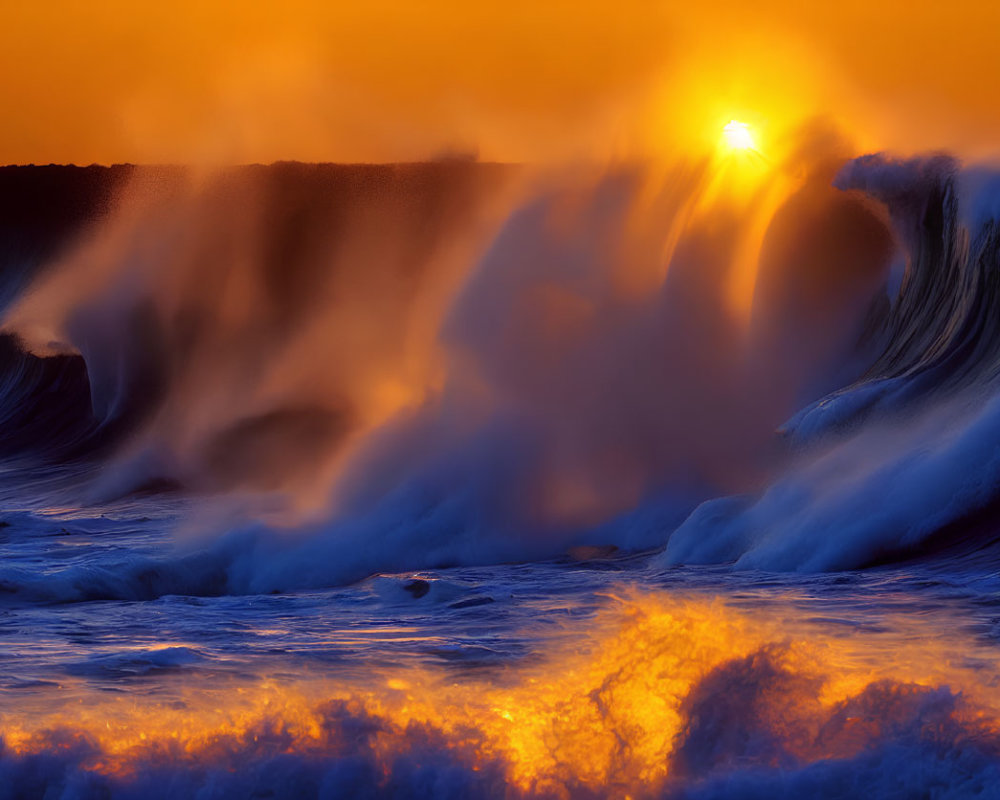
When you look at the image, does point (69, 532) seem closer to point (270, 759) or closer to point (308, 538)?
point (308, 538)

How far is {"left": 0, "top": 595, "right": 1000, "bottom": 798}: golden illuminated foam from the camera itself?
384 cm

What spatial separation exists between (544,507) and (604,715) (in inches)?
230

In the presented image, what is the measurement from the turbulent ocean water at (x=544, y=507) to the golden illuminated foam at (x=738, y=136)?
227mm

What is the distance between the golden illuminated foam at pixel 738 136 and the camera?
1340cm

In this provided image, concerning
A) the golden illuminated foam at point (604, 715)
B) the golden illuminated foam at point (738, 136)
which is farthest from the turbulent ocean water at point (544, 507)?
the golden illuminated foam at point (738, 136)

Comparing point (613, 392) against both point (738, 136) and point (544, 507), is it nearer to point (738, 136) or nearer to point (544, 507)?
point (544, 507)

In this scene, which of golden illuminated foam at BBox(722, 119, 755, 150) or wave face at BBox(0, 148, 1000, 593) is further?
golden illuminated foam at BBox(722, 119, 755, 150)

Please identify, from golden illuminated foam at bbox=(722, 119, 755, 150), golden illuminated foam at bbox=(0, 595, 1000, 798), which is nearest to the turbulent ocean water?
golden illuminated foam at bbox=(0, 595, 1000, 798)

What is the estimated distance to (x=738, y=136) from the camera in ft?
44.0

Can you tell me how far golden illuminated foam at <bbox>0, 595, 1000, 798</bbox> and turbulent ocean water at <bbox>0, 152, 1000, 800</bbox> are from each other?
2cm

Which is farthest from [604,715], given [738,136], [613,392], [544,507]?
[738,136]

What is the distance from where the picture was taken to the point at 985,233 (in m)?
10.6

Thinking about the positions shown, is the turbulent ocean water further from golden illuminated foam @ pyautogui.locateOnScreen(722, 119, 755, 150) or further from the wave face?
golden illuminated foam @ pyautogui.locateOnScreen(722, 119, 755, 150)

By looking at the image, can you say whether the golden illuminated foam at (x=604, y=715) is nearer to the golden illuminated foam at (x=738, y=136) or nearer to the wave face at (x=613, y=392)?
the wave face at (x=613, y=392)
